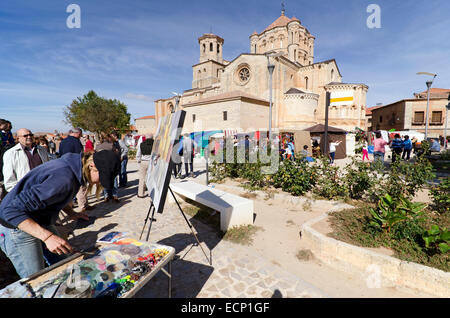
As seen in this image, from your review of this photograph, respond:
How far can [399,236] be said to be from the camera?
126 inches

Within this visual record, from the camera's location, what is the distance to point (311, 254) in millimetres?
3484

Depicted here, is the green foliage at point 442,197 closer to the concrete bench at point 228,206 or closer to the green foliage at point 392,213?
the green foliage at point 392,213

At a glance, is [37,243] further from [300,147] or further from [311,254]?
[300,147]

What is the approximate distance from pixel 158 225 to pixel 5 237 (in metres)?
2.93

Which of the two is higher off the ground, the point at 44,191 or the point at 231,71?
the point at 231,71

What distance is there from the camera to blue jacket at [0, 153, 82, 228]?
167 centimetres

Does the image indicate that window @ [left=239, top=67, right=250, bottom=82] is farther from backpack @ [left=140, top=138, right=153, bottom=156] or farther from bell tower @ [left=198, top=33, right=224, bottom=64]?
backpack @ [left=140, top=138, right=153, bottom=156]

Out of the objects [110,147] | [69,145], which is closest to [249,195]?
[110,147]

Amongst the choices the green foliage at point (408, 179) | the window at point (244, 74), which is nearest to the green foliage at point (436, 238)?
the green foliage at point (408, 179)

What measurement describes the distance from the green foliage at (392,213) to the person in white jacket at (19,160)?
5875 millimetres

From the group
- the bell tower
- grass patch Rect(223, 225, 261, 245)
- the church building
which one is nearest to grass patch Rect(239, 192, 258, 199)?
grass patch Rect(223, 225, 261, 245)

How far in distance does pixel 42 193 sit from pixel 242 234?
10.7ft

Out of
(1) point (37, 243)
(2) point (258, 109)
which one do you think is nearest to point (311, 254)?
(1) point (37, 243)

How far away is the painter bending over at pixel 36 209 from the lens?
168 cm
